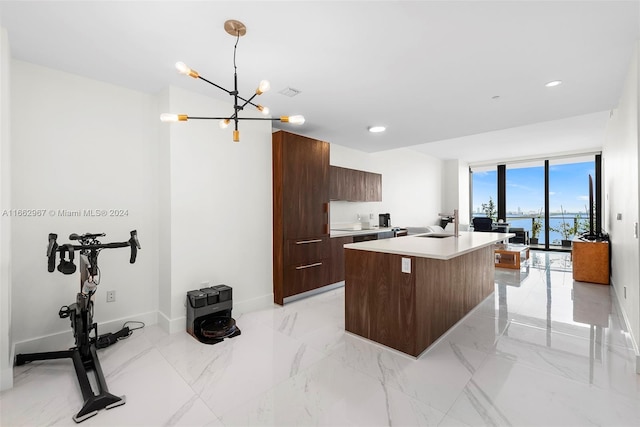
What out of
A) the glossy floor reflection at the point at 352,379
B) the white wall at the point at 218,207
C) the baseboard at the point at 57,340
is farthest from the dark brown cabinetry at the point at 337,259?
the baseboard at the point at 57,340

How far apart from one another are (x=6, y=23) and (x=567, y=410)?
4.36 m

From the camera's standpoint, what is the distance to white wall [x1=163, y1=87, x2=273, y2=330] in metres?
2.93

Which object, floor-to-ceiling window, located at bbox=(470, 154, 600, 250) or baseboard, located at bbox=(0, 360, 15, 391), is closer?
baseboard, located at bbox=(0, 360, 15, 391)

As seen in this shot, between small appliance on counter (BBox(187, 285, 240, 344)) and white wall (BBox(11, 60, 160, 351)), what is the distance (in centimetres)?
63

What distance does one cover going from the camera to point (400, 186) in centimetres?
713

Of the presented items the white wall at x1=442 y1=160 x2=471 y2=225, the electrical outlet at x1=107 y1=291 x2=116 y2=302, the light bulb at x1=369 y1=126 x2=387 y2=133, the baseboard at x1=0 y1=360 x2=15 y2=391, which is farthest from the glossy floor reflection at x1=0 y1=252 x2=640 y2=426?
the white wall at x1=442 y1=160 x2=471 y2=225

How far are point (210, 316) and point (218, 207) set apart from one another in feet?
3.75

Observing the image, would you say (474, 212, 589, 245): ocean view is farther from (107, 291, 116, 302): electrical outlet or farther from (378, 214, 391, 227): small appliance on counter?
(107, 291, 116, 302): electrical outlet

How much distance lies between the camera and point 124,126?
9.69 feet

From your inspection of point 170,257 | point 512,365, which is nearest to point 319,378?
point 512,365

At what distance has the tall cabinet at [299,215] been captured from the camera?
369 cm

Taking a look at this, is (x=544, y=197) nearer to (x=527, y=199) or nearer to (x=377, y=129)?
(x=527, y=199)

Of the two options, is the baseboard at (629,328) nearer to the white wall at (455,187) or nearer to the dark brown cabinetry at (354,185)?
the dark brown cabinetry at (354,185)

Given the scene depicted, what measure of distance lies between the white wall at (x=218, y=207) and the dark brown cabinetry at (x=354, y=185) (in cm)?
152
